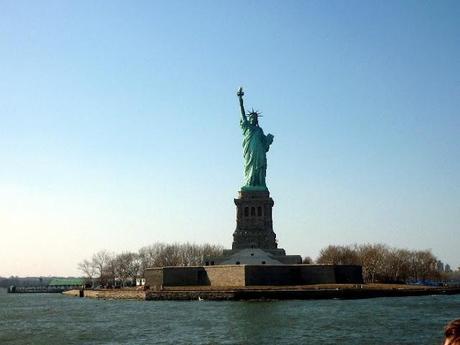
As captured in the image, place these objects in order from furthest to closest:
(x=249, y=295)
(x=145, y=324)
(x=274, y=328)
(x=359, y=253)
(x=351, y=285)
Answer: (x=359, y=253), (x=351, y=285), (x=249, y=295), (x=145, y=324), (x=274, y=328)

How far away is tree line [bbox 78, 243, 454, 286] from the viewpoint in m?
84.9

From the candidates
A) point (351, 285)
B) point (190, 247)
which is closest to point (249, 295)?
point (351, 285)

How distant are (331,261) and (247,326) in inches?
2373

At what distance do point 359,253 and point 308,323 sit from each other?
200ft

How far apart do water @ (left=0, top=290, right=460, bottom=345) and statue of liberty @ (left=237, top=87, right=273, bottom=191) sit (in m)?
31.0

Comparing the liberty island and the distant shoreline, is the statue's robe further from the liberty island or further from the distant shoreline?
the distant shoreline

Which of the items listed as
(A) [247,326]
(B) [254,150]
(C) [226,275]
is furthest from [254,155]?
(A) [247,326]

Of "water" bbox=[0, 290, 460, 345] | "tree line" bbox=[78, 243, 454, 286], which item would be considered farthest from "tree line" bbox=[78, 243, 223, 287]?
"water" bbox=[0, 290, 460, 345]

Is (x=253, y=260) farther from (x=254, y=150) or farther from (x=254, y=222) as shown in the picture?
(x=254, y=150)

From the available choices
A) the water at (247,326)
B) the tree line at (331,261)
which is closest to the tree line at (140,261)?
the tree line at (331,261)

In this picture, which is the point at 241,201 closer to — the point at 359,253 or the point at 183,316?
the point at 359,253

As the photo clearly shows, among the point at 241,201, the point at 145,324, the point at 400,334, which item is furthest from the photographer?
the point at 241,201

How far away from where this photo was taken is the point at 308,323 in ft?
102

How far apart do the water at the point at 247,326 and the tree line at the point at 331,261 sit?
42.4m
